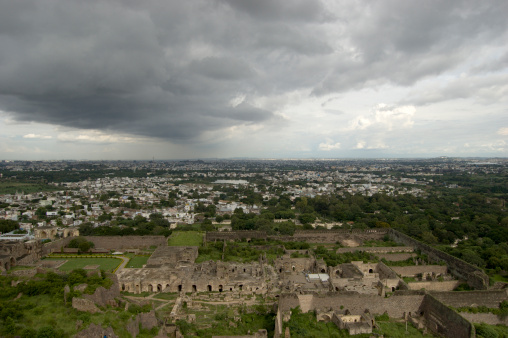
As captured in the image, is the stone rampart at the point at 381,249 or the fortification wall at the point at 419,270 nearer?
the fortification wall at the point at 419,270

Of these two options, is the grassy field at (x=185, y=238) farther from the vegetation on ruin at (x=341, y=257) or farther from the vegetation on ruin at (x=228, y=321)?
the vegetation on ruin at (x=228, y=321)

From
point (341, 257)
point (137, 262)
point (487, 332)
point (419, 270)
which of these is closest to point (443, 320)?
point (487, 332)

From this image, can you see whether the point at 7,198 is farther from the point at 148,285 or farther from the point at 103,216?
the point at 148,285

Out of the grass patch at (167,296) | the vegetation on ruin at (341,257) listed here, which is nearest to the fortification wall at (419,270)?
the vegetation on ruin at (341,257)

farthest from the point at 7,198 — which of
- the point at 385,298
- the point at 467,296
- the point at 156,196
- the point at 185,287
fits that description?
the point at 467,296

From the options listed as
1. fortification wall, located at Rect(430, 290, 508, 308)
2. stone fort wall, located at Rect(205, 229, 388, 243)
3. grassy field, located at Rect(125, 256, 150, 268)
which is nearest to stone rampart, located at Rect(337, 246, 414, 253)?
stone fort wall, located at Rect(205, 229, 388, 243)

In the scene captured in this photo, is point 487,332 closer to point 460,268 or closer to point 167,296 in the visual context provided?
point 460,268
